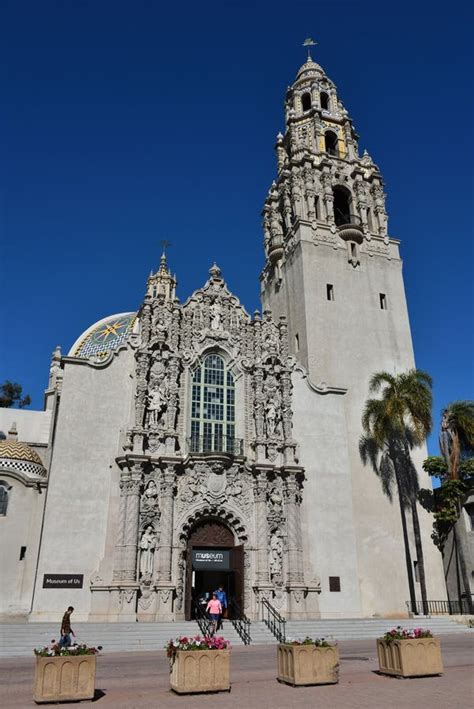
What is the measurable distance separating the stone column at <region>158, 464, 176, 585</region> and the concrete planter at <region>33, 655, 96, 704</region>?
584 inches

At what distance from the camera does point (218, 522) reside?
28.1 metres

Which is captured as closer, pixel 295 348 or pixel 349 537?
pixel 349 537

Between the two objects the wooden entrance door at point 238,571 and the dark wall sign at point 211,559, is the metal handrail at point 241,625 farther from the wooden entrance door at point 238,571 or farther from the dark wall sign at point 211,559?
the dark wall sign at point 211,559

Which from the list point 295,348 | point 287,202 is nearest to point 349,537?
point 295,348

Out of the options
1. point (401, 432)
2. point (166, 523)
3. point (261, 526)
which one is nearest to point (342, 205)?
point (401, 432)

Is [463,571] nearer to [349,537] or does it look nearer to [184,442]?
[349,537]

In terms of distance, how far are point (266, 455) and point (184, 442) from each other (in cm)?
443

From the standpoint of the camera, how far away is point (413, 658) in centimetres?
1252

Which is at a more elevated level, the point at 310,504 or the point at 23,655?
the point at 310,504

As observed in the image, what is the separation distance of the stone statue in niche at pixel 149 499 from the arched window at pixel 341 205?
25736 mm

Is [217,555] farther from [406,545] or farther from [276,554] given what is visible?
[406,545]

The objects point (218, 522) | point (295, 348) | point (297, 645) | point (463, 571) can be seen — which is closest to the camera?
point (297, 645)

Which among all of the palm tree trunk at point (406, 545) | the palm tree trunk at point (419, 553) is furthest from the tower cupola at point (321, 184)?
the palm tree trunk at point (419, 553)

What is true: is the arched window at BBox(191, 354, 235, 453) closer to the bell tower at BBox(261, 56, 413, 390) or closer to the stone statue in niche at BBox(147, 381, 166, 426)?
the stone statue in niche at BBox(147, 381, 166, 426)
